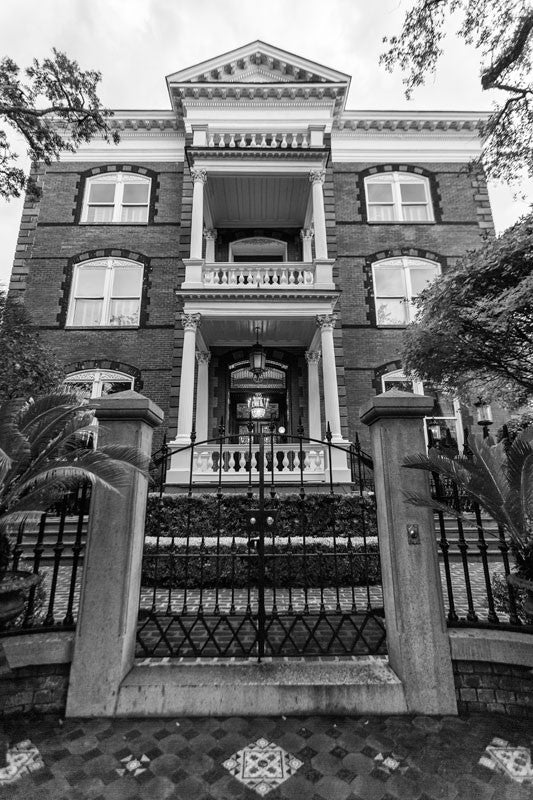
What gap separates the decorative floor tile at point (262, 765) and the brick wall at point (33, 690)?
1.44 meters

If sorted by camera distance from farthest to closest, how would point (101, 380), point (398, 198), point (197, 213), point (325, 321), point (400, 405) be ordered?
point (398, 198)
point (101, 380)
point (197, 213)
point (325, 321)
point (400, 405)

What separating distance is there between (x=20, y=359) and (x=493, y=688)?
9511mm

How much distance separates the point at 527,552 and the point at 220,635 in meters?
3.13

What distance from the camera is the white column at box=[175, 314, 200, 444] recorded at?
1030 centimetres

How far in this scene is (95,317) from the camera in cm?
1333

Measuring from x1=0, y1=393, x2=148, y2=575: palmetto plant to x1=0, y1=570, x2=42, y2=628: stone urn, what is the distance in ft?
0.72

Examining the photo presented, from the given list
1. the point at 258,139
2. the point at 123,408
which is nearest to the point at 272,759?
the point at 123,408

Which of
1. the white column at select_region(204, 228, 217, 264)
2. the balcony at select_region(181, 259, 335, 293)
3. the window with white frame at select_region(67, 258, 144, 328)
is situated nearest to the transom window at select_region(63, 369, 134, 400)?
the window with white frame at select_region(67, 258, 144, 328)

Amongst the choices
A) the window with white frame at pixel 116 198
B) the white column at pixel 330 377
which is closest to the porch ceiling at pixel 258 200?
the window with white frame at pixel 116 198

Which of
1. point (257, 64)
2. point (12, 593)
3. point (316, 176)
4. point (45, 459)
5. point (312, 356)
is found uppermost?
point (257, 64)

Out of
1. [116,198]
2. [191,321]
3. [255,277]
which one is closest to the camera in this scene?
[191,321]

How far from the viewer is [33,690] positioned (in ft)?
9.73

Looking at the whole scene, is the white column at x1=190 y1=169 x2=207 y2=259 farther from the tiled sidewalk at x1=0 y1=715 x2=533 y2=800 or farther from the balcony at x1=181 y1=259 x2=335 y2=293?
the tiled sidewalk at x1=0 y1=715 x2=533 y2=800

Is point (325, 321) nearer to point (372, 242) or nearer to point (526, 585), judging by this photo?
point (372, 242)
